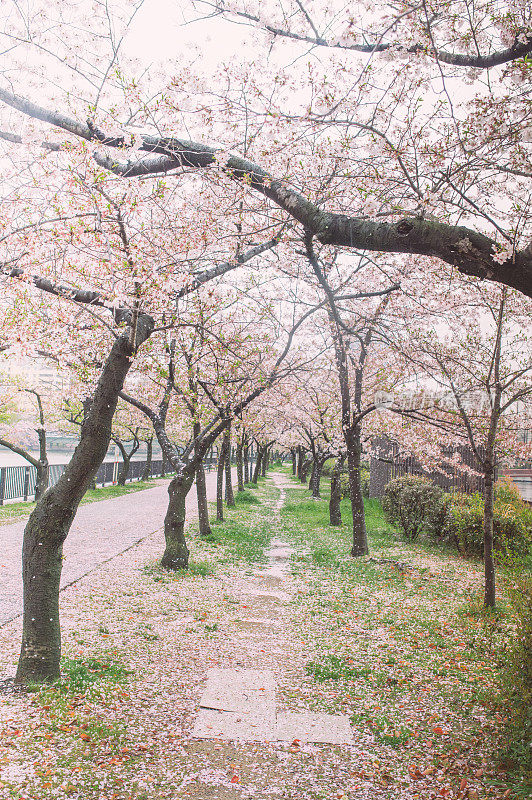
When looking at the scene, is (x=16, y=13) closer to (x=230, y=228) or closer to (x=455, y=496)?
(x=230, y=228)

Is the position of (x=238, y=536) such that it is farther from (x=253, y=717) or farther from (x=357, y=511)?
(x=253, y=717)

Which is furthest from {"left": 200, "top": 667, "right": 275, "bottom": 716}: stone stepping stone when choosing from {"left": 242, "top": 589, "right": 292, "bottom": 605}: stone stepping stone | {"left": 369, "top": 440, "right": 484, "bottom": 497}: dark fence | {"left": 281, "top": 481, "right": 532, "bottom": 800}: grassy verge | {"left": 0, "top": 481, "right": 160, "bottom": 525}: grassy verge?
{"left": 0, "top": 481, "right": 160, "bottom": 525}: grassy verge

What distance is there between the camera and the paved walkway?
7904 millimetres

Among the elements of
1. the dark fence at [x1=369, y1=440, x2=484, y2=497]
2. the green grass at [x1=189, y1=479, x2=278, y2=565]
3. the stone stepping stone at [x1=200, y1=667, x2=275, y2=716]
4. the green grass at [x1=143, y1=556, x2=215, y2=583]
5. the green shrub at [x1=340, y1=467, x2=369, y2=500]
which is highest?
the dark fence at [x1=369, y1=440, x2=484, y2=497]

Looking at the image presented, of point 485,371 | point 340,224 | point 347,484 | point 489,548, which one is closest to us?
point 340,224

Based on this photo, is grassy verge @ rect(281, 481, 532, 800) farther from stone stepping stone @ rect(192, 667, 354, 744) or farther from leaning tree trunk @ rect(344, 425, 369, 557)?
leaning tree trunk @ rect(344, 425, 369, 557)

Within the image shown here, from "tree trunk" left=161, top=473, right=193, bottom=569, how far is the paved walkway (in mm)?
1401

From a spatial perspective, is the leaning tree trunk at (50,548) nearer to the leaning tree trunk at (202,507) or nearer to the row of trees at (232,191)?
the row of trees at (232,191)

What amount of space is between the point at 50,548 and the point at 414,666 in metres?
3.71

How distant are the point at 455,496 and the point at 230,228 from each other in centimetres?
926

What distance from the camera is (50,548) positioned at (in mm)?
4523

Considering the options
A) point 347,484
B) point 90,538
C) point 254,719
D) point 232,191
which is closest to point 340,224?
point 232,191

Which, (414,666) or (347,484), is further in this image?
(347,484)

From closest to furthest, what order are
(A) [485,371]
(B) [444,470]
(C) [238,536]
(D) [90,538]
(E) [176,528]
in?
(A) [485,371], (E) [176,528], (D) [90,538], (C) [238,536], (B) [444,470]
